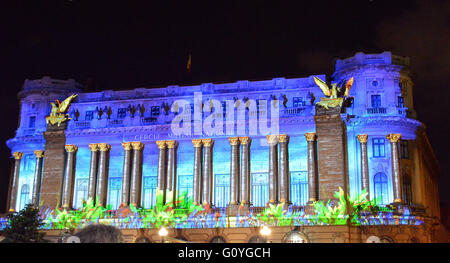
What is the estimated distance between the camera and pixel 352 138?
68000 mm

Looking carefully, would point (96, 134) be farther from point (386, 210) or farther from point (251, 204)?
point (386, 210)

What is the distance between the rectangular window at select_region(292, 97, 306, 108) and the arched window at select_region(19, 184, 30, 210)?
3841 cm

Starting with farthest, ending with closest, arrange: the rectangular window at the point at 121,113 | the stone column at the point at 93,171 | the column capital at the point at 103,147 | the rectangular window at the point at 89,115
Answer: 1. the rectangular window at the point at 89,115
2. the rectangular window at the point at 121,113
3. the column capital at the point at 103,147
4. the stone column at the point at 93,171

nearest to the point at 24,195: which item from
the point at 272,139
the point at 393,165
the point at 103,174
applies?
the point at 103,174

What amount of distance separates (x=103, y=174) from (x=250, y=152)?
18941mm

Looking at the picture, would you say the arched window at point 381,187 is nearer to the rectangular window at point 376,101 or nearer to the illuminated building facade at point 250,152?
the illuminated building facade at point 250,152

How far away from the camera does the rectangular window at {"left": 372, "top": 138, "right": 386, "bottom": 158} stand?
67188 mm

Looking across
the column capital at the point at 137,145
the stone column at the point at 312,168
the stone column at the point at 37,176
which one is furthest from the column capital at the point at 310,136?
the stone column at the point at 37,176

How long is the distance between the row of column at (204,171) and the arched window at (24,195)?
3261mm

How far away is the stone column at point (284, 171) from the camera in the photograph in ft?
217

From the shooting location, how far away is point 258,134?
68438 mm

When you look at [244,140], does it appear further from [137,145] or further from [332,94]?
[137,145]
